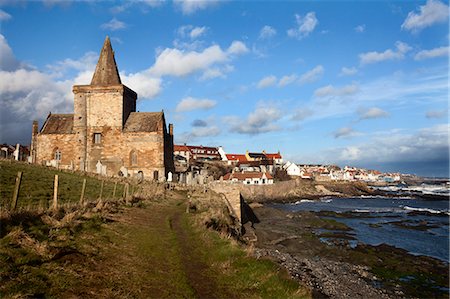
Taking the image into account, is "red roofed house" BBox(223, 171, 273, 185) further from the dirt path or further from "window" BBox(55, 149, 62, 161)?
the dirt path

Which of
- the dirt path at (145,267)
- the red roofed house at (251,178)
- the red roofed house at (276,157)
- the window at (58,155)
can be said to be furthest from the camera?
the red roofed house at (276,157)

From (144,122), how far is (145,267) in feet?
129

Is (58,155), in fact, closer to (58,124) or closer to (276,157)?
(58,124)

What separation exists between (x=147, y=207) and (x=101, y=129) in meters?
28.9

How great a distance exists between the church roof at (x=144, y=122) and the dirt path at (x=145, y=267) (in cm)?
3228

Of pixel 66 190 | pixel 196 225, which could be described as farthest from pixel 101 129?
pixel 196 225

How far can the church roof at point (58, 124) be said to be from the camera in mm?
47219

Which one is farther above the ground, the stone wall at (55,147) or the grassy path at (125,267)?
the stone wall at (55,147)

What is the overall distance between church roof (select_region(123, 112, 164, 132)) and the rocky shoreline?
789 inches

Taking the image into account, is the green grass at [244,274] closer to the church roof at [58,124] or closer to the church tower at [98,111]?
the church tower at [98,111]

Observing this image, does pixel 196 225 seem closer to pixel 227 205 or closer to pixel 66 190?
pixel 66 190

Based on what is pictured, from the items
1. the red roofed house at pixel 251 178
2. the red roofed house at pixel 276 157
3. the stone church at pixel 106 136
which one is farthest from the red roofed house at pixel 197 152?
the stone church at pixel 106 136

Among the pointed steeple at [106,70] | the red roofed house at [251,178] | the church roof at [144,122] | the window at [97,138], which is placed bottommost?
the red roofed house at [251,178]

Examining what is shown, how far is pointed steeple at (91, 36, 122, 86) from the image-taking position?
46688 millimetres
